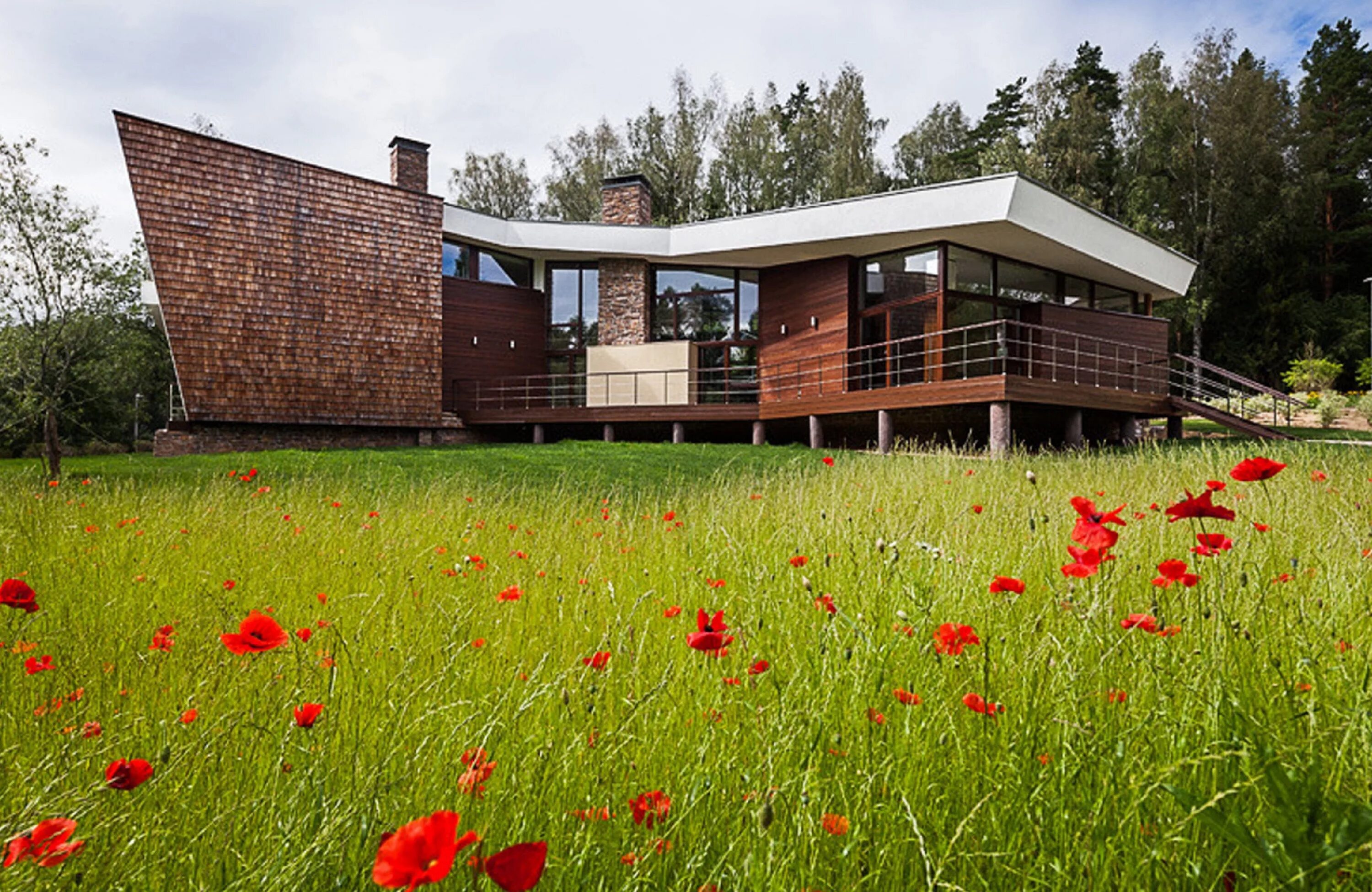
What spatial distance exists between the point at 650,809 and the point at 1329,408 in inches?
929

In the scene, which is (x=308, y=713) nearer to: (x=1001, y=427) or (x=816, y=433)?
(x=1001, y=427)

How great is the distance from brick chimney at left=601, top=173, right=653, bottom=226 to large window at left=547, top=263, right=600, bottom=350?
66.8 inches

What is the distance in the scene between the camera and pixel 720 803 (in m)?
1.38

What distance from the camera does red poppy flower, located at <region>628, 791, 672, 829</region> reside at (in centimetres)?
110

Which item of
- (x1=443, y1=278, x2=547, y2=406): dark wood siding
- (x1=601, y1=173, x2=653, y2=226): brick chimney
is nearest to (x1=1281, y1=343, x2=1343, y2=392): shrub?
(x1=601, y1=173, x2=653, y2=226): brick chimney

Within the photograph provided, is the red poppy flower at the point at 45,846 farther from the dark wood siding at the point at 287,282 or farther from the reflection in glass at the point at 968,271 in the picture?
the dark wood siding at the point at 287,282

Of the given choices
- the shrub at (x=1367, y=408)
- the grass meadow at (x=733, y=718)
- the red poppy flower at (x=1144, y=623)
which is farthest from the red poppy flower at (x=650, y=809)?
the shrub at (x=1367, y=408)

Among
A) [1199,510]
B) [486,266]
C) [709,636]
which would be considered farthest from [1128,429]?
[709,636]

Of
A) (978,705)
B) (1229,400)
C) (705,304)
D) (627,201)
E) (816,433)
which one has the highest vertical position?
(627,201)

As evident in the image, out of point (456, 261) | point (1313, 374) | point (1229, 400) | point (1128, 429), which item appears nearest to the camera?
point (1128, 429)

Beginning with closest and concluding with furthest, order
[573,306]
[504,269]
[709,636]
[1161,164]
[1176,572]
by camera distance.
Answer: [709,636] < [1176,572] < [504,269] < [573,306] < [1161,164]

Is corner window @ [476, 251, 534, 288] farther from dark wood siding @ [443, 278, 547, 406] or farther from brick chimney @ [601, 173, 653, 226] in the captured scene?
brick chimney @ [601, 173, 653, 226]

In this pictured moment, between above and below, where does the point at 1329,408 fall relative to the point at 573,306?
below

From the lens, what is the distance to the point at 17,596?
1193mm
